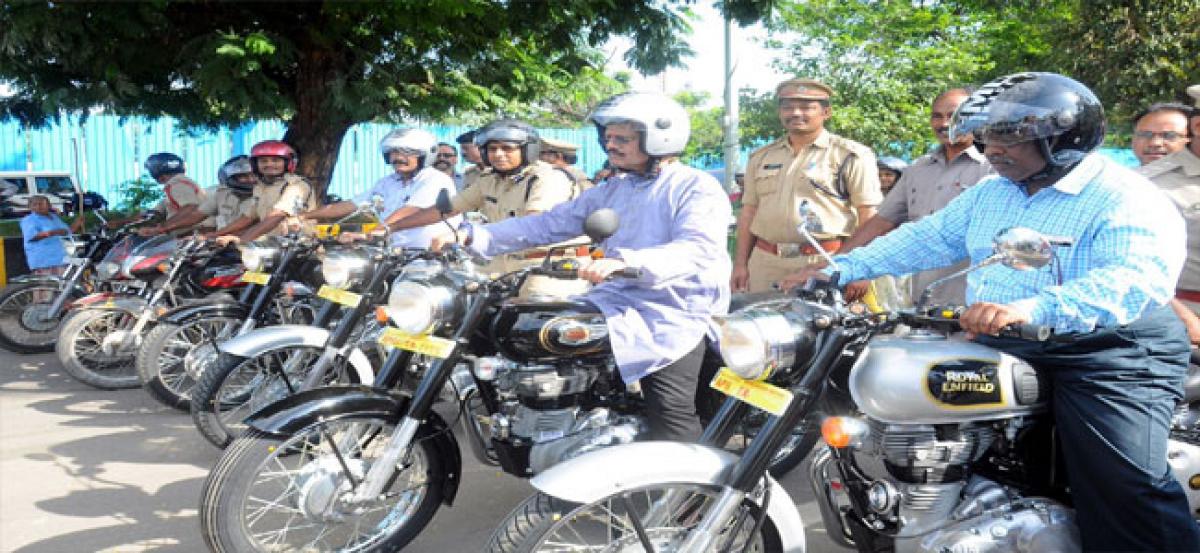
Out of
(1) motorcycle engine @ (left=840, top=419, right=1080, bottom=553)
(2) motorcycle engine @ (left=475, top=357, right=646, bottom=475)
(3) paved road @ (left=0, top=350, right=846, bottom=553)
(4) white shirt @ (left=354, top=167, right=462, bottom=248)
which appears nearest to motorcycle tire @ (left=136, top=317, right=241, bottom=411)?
(3) paved road @ (left=0, top=350, right=846, bottom=553)

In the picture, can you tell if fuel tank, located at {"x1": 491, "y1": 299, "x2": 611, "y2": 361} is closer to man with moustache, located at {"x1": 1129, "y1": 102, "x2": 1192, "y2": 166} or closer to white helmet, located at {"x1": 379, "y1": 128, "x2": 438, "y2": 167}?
man with moustache, located at {"x1": 1129, "y1": 102, "x2": 1192, "y2": 166}

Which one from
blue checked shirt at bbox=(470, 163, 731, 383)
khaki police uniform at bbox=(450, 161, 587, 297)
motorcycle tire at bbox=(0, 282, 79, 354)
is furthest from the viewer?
motorcycle tire at bbox=(0, 282, 79, 354)

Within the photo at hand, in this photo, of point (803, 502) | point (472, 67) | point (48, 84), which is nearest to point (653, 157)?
point (803, 502)

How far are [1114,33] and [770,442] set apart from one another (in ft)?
50.9

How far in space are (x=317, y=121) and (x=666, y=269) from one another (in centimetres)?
732

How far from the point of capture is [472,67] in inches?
382

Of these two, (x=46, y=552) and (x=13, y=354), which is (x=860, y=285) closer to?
(x=46, y=552)

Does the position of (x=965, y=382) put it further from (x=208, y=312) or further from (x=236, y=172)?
(x=236, y=172)

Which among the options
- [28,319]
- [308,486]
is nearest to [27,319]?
[28,319]

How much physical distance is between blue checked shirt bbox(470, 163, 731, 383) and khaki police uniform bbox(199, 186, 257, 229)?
4.25 meters

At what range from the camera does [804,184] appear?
5.37 metres

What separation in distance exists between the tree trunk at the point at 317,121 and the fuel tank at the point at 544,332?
6.16 metres

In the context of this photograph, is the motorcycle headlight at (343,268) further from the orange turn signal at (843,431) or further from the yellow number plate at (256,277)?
the orange turn signal at (843,431)

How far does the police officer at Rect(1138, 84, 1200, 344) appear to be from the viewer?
3.93 m
